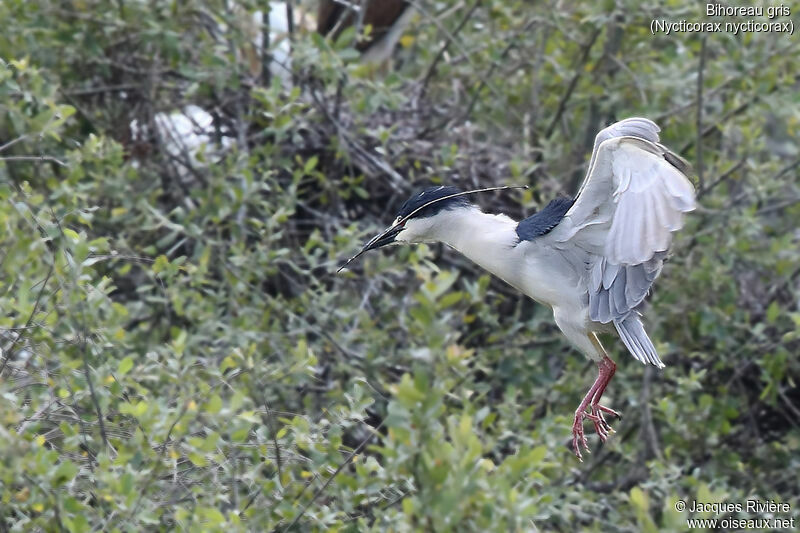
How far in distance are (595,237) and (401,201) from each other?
1.85m

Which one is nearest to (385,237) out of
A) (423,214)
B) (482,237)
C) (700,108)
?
(423,214)

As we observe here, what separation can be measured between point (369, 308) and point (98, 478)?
91.5 inches

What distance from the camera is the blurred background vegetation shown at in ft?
13.0

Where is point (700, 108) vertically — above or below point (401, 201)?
Answer: above

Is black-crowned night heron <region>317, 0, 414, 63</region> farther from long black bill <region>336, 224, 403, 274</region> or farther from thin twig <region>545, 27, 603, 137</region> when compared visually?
long black bill <region>336, 224, 403, 274</region>

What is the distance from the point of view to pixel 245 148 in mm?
4805

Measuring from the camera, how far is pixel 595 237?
3162mm

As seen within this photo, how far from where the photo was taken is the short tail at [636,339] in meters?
3.00

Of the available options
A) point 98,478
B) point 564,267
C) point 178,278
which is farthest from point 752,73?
point 98,478

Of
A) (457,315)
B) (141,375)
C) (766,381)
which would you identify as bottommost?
(766,381)

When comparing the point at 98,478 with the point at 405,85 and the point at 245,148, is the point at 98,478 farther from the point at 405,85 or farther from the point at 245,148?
the point at 405,85

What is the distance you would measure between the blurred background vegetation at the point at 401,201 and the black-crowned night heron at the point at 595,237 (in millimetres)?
198

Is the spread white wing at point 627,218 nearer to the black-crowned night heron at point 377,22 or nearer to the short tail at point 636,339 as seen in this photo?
the short tail at point 636,339

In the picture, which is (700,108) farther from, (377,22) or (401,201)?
(377,22)
